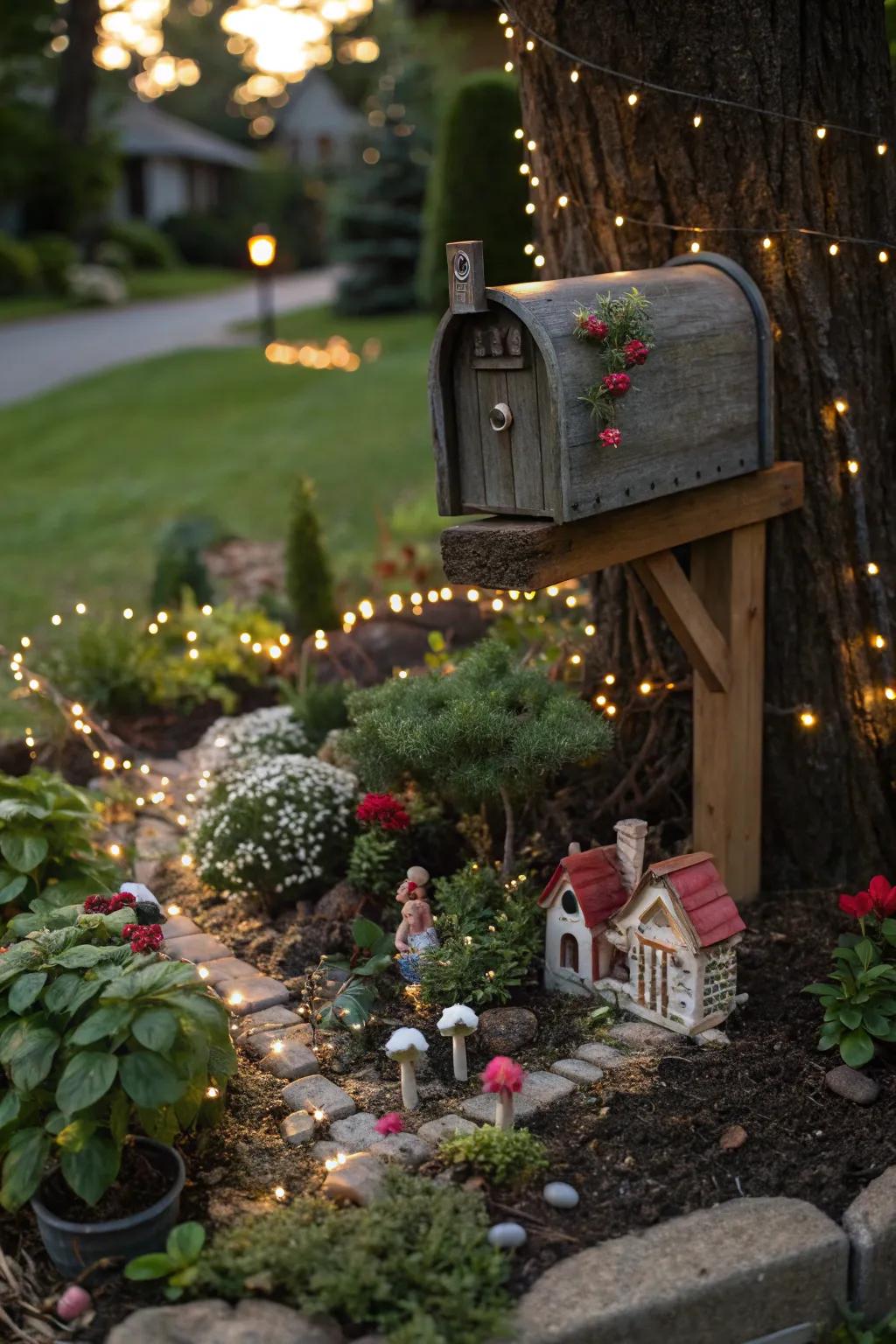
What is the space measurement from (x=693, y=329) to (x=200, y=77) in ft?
176

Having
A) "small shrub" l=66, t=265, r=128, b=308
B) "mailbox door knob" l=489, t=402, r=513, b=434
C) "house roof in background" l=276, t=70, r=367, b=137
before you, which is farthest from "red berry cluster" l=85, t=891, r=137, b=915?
"house roof in background" l=276, t=70, r=367, b=137

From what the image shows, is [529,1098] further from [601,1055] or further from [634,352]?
[634,352]

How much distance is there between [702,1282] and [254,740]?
117 inches

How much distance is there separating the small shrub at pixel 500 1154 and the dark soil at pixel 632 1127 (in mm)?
34

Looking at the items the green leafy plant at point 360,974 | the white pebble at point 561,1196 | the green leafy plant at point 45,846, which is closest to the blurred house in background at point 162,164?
the green leafy plant at point 45,846

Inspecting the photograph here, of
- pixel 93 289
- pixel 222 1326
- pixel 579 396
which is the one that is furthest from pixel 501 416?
pixel 93 289

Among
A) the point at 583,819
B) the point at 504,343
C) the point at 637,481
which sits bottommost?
the point at 583,819

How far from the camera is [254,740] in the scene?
5203mm

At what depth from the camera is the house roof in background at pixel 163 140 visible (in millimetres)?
39500

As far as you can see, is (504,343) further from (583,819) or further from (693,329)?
(583,819)

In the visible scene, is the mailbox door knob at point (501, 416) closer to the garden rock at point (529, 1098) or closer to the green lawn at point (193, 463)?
the garden rock at point (529, 1098)

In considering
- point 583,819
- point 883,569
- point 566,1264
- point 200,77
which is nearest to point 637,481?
point 883,569

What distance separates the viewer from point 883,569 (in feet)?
13.4

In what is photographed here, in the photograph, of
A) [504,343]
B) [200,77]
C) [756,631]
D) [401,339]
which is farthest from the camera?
[200,77]
